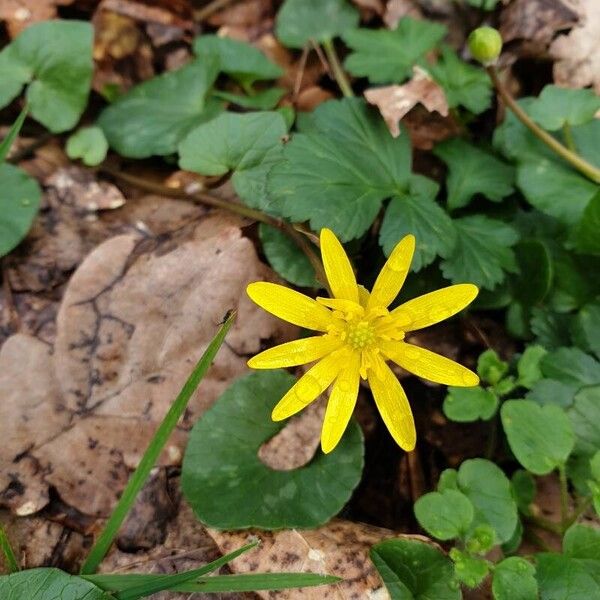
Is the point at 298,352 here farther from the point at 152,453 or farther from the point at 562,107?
the point at 562,107

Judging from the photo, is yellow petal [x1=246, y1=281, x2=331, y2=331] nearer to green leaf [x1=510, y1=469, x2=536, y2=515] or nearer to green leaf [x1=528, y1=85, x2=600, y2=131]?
green leaf [x1=510, y1=469, x2=536, y2=515]

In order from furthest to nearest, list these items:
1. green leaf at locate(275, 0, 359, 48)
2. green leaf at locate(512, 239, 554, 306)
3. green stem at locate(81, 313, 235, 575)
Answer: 1. green leaf at locate(275, 0, 359, 48)
2. green leaf at locate(512, 239, 554, 306)
3. green stem at locate(81, 313, 235, 575)

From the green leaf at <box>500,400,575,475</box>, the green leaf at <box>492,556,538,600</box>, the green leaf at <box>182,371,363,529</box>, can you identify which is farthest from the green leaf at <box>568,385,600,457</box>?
the green leaf at <box>182,371,363,529</box>

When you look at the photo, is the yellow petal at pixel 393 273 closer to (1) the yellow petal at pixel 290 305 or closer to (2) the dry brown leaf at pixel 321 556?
(1) the yellow petal at pixel 290 305

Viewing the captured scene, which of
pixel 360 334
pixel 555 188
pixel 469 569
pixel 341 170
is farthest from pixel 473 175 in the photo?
pixel 469 569

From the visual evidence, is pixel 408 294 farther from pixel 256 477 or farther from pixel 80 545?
pixel 80 545

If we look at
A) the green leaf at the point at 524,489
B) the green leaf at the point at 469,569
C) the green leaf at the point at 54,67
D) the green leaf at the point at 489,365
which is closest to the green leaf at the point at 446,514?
the green leaf at the point at 469,569
